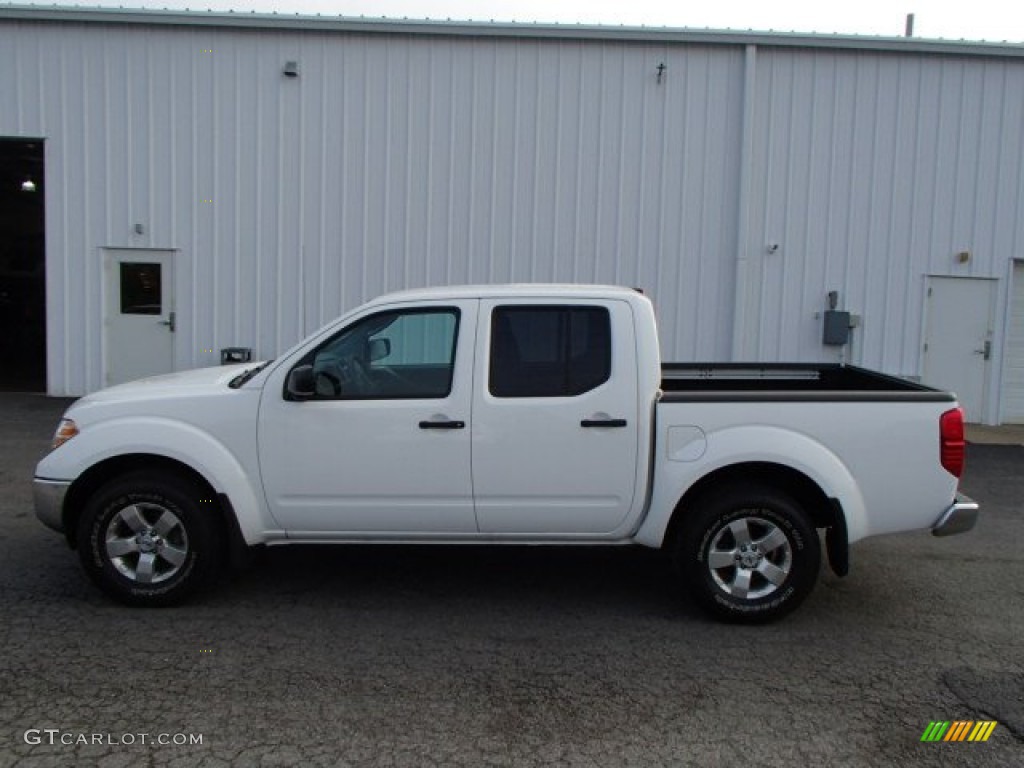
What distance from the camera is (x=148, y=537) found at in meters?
4.78

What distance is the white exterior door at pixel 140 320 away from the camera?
1223 centimetres

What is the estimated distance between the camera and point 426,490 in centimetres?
471

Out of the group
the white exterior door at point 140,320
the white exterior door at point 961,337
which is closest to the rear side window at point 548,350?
the white exterior door at point 140,320

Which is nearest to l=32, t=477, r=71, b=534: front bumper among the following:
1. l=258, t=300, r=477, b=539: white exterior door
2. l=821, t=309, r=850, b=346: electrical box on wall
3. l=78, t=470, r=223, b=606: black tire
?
l=78, t=470, r=223, b=606: black tire

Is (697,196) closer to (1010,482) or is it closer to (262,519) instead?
(1010,482)

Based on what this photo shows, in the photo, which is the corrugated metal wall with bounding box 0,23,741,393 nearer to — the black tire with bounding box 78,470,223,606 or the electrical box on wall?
the electrical box on wall

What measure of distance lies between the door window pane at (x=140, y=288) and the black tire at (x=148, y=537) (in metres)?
8.19

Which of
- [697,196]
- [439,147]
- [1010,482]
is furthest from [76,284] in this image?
[1010,482]

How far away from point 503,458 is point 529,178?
26.3ft

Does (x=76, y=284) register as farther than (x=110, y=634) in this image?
Yes

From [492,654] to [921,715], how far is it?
6.43 feet

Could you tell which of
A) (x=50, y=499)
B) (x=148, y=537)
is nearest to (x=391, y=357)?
(x=148, y=537)

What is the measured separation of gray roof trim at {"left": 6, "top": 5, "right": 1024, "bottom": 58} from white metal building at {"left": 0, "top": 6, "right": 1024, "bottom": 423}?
46mm

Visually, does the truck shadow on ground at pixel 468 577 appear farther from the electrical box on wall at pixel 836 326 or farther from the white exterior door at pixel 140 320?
the white exterior door at pixel 140 320
